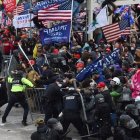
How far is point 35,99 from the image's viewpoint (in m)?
15.0

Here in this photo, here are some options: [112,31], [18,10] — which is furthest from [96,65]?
[18,10]

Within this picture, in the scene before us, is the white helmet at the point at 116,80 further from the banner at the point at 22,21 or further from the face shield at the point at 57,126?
the banner at the point at 22,21

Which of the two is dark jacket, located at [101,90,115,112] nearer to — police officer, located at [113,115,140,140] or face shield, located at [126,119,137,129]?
police officer, located at [113,115,140,140]

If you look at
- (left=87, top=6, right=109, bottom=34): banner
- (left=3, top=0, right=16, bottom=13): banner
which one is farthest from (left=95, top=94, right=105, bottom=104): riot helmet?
(left=3, top=0, right=16, bottom=13): banner

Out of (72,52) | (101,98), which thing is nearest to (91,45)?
(72,52)

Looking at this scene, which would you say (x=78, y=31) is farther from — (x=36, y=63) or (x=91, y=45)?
(x=36, y=63)

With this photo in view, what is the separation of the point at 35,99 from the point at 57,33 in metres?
3.26

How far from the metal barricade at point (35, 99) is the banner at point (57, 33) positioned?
3123mm

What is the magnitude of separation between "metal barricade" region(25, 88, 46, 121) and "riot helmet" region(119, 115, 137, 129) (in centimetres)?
367

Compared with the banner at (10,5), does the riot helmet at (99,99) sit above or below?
below

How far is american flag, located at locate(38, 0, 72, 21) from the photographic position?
18297 mm

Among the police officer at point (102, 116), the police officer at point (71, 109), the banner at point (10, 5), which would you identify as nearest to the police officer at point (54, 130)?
the police officer at point (71, 109)

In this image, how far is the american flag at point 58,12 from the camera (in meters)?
18.3

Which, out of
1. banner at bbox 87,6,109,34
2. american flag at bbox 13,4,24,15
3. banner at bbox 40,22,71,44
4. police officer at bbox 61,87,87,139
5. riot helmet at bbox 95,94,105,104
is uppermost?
american flag at bbox 13,4,24,15
